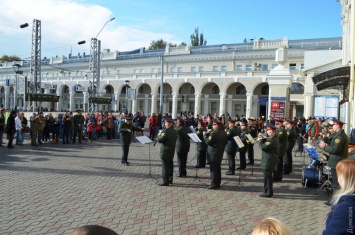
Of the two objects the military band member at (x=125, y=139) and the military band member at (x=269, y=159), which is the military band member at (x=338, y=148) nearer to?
the military band member at (x=269, y=159)

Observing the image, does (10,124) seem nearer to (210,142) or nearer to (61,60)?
(210,142)

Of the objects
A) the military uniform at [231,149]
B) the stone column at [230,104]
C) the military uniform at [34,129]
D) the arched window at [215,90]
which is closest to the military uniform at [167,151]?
the military uniform at [231,149]

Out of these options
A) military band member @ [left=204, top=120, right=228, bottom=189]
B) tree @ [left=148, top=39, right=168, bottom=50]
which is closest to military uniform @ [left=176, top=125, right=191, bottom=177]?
military band member @ [left=204, top=120, right=228, bottom=189]

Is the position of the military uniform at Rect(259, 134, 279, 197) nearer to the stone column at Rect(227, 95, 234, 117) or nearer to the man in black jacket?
the man in black jacket

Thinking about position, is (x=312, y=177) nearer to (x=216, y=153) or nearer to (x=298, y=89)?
(x=216, y=153)

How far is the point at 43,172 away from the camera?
10.8 meters

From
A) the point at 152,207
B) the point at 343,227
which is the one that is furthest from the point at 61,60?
the point at 343,227

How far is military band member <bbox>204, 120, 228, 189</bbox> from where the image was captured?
9438mm

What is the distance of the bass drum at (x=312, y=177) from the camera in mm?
9703

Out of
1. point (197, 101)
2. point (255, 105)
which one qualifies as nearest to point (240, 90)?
point (255, 105)

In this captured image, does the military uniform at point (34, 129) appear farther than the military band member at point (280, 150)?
Yes

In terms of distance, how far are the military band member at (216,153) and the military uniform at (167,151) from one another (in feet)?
3.75

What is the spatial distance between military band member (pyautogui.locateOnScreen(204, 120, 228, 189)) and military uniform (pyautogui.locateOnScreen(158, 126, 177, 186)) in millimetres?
1143

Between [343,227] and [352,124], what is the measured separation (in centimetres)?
1168
